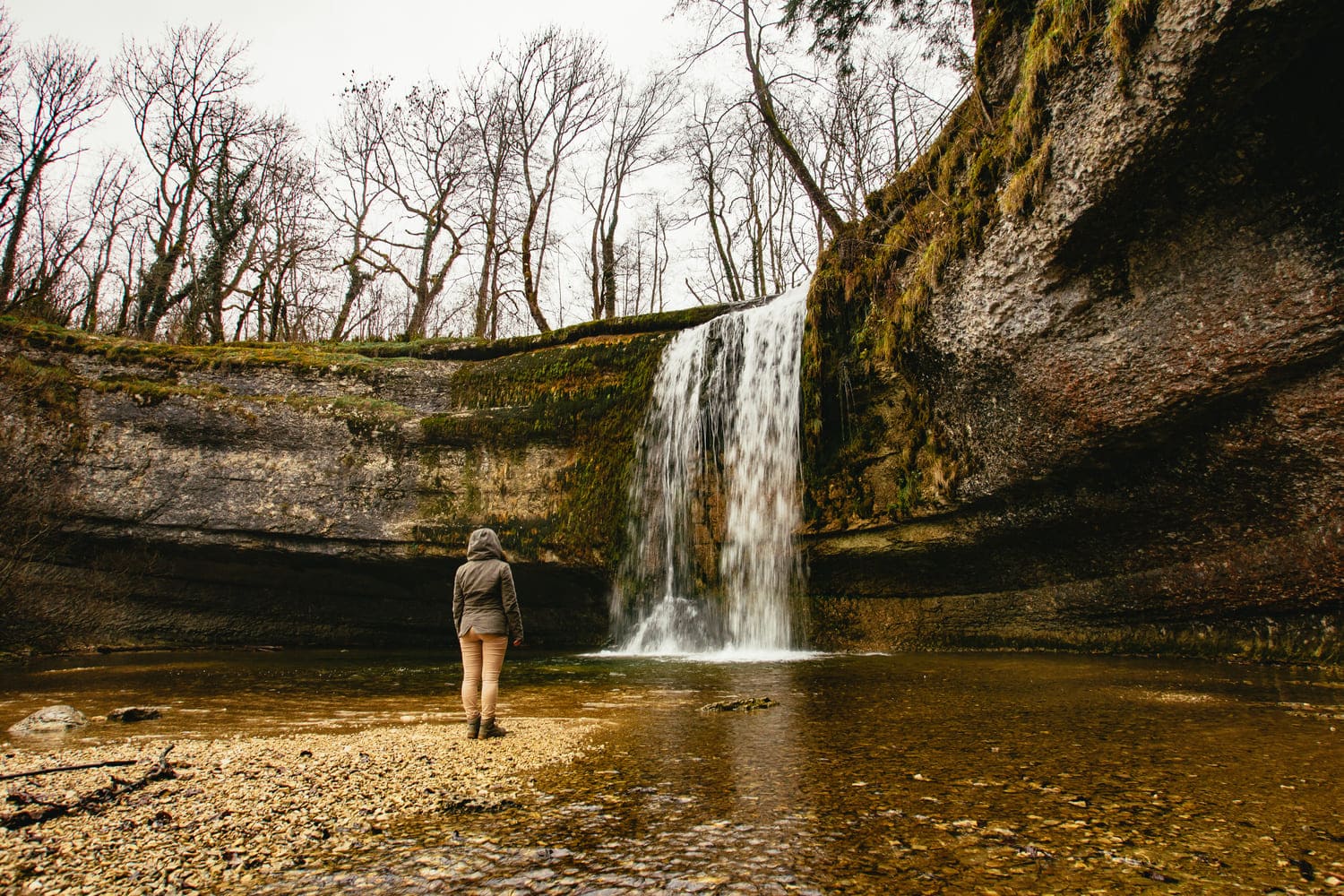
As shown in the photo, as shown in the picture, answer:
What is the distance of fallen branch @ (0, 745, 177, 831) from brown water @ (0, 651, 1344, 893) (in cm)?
109

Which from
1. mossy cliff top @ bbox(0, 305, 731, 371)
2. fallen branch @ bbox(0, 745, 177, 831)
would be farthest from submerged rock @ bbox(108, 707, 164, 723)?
mossy cliff top @ bbox(0, 305, 731, 371)

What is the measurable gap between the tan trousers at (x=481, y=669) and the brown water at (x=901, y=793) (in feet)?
2.08

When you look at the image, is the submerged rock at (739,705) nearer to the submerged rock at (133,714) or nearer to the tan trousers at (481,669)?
the tan trousers at (481,669)

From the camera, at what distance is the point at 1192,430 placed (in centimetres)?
592

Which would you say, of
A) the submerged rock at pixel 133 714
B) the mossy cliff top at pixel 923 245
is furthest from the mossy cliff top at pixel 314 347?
the submerged rock at pixel 133 714

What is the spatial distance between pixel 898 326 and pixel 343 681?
691 cm

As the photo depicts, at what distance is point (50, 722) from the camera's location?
3721mm

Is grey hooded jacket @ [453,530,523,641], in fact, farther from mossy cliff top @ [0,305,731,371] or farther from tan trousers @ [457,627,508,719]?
mossy cliff top @ [0,305,731,371]

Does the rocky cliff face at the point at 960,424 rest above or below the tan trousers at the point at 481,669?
above

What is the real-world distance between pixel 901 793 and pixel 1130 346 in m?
5.43

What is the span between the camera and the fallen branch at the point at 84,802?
201 cm

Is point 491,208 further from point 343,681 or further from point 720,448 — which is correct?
point 343,681

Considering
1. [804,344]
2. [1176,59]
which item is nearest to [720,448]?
[804,344]

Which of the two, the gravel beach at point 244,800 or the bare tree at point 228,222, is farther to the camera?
the bare tree at point 228,222
